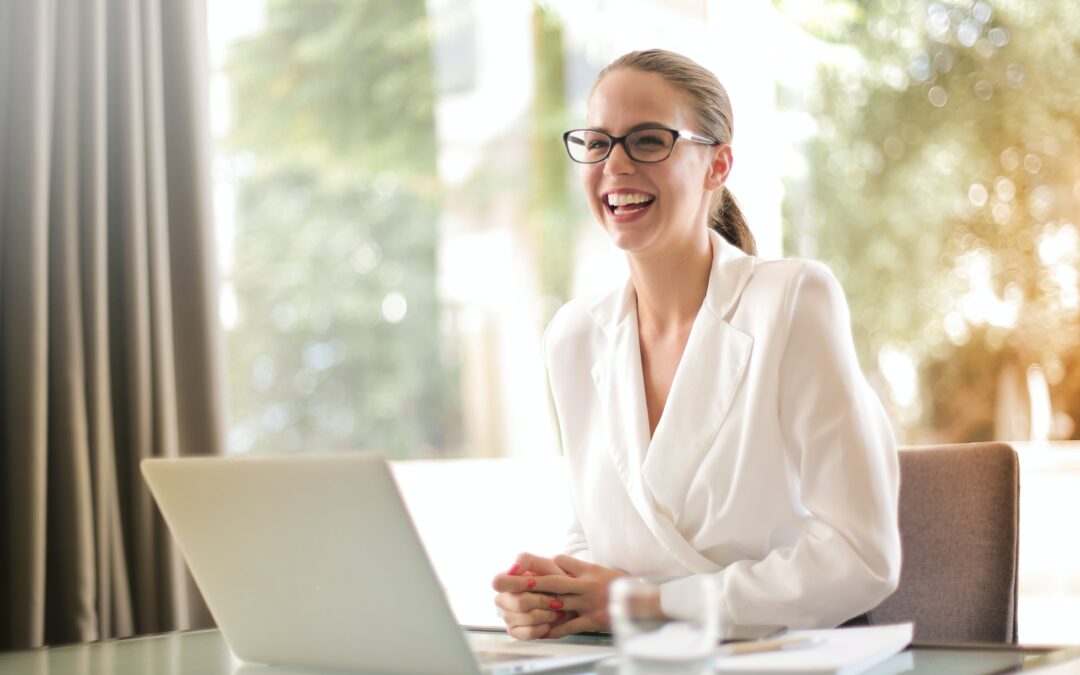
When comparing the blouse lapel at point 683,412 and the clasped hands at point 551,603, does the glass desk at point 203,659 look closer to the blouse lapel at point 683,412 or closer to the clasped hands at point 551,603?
the clasped hands at point 551,603

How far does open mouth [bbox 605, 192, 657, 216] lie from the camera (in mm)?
1649

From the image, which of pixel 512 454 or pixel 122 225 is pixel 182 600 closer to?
pixel 122 225

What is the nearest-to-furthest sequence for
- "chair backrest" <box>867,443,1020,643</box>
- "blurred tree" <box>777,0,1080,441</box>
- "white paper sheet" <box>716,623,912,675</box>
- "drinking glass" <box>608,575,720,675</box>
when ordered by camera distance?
"drinking glass" <box>608,575,720,675</box>, "white paper sheet" <box>716,623,912,675</box>, "chair backrest" <box>867,443,1020,643</box>, "blurred tree" <box>777,0,1080,441</box>

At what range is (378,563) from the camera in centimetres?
94

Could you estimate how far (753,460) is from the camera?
1.46m

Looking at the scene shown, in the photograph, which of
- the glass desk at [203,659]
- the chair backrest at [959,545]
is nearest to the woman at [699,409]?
the chair backrest at [959,545]

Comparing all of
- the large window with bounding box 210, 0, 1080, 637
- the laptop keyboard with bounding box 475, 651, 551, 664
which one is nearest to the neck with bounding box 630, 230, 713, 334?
the laptop keyboard with bounding box 475, 651, 551, 664

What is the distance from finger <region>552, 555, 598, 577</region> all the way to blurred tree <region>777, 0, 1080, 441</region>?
233 centimetres

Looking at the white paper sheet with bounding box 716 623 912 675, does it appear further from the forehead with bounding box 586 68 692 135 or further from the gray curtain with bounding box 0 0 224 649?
the gray curtain with bounding box 0 0 224 649

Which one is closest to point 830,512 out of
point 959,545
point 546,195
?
point 959,545

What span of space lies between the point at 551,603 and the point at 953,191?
8.49ft

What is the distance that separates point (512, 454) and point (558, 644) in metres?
3.05

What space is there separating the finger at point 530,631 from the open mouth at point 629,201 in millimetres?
622

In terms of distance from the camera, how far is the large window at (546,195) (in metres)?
3.36
